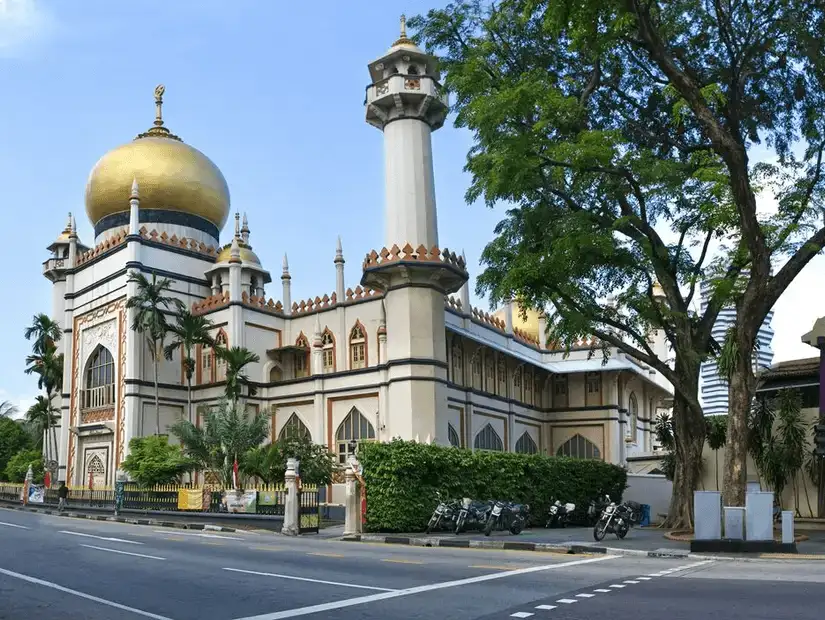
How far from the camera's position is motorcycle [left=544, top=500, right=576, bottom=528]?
28562 millimetres

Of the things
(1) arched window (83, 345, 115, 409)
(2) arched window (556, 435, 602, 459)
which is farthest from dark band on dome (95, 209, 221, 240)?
(2) arched window (556, 435, 602, 459)

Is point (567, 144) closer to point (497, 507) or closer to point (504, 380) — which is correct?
point (497, 507)

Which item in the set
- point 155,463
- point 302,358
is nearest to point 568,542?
point 155,463

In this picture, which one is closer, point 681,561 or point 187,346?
point 681,561

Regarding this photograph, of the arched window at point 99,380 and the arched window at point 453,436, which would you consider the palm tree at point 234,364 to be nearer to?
the arched window at point 99,380

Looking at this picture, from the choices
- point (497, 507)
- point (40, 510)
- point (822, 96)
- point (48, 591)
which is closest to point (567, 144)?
point (822, 96)

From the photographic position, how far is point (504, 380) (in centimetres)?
4644

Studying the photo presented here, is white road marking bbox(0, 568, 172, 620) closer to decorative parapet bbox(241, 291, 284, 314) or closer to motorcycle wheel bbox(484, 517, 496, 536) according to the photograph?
motorcycle wheel bbox(484, 517, 496, 536)

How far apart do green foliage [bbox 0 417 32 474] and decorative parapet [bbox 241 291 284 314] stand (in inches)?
1016

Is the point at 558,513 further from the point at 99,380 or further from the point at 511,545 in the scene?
the point at 99,380

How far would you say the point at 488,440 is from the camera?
43812mm

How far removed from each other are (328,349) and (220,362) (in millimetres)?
5164

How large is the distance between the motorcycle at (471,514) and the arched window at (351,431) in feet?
44.6

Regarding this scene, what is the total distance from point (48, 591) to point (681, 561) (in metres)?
10.8
